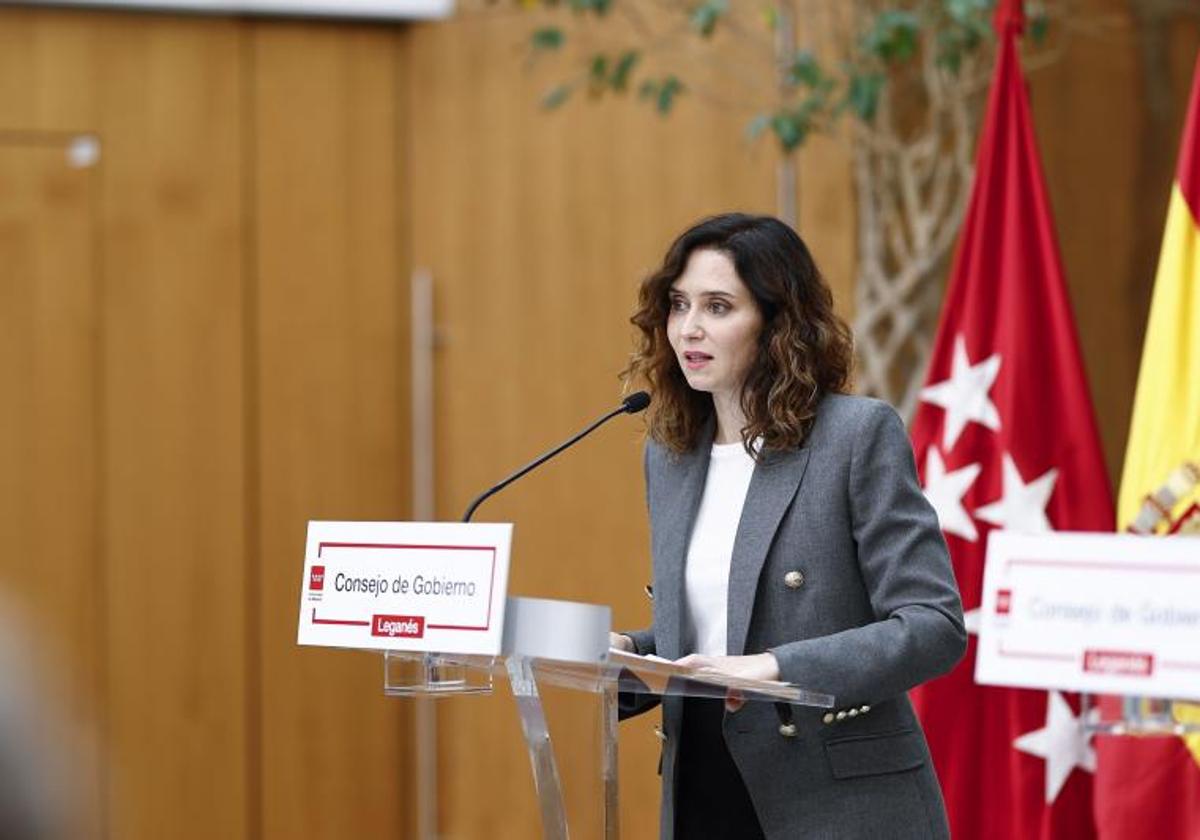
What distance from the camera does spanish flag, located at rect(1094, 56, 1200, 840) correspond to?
3.29 meters

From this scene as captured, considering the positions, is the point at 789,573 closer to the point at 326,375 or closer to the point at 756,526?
the point at 756,526

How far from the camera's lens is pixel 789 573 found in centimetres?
232

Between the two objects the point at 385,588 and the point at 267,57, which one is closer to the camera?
the point at 385,588

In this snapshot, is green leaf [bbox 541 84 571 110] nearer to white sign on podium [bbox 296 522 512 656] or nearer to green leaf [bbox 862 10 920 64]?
green leaf [bbox 862 10 920 64]

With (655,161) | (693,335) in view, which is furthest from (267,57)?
(693,335)

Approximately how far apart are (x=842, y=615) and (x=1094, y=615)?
22.8 inches

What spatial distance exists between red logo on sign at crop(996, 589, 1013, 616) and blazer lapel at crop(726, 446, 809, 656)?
0.52 m

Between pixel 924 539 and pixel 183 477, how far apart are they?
3521 millimetres

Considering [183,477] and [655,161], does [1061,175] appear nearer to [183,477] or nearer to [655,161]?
[655,161]

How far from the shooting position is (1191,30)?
5.01 metres

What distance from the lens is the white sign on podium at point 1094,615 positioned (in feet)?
5.68

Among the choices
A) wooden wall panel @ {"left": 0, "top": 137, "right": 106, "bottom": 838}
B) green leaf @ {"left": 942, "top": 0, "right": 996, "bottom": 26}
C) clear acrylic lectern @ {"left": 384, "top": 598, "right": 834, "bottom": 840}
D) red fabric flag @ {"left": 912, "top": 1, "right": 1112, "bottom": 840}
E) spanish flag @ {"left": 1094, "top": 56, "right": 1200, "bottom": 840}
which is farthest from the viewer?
wooden wall panel @ {"left": 0, "top": 137, "right": 106, "bottom": 838}

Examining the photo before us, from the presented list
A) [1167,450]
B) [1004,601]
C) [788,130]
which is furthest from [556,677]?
[788,130]

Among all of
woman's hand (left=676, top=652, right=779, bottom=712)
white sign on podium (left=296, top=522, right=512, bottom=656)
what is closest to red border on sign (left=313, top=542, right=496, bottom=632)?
white sign on podium (left=296, top=522, right=512, bottom=656)
